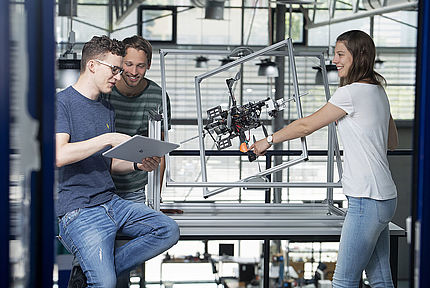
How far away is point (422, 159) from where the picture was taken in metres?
1.67

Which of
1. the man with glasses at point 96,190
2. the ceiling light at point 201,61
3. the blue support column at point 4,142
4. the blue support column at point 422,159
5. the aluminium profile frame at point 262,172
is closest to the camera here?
the blue support column at point 4,142

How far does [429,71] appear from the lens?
165 cm

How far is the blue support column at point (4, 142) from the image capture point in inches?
57.9

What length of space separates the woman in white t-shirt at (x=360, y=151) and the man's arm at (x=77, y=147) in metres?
0.88

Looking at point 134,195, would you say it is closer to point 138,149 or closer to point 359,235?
point 138,149

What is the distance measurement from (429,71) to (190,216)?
1864 mm

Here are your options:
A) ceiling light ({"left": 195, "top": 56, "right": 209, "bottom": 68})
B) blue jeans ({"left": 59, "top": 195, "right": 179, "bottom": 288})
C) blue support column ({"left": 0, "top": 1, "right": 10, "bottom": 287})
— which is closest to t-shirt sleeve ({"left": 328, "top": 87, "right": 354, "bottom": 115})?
blue jeans ({"left": 59, "top": 195, "right": 179, "bottom": 288})

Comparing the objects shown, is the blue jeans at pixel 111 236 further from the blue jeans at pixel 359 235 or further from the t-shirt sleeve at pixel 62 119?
the blue jeans at pixel 359 235

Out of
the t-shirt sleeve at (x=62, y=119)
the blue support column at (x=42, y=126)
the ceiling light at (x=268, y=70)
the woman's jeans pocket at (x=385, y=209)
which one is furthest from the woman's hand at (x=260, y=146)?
the ceiling light at (x=268, y=70)

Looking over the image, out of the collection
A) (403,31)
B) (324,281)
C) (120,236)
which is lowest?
(324,281)

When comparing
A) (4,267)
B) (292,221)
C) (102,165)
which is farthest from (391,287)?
(4,267)

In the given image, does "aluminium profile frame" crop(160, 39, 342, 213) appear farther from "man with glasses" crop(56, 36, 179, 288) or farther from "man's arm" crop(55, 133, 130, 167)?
"man's arm" crop(55, 133, 130, 167)

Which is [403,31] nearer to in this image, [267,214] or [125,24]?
[125,24]

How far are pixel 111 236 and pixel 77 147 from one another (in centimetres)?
43
